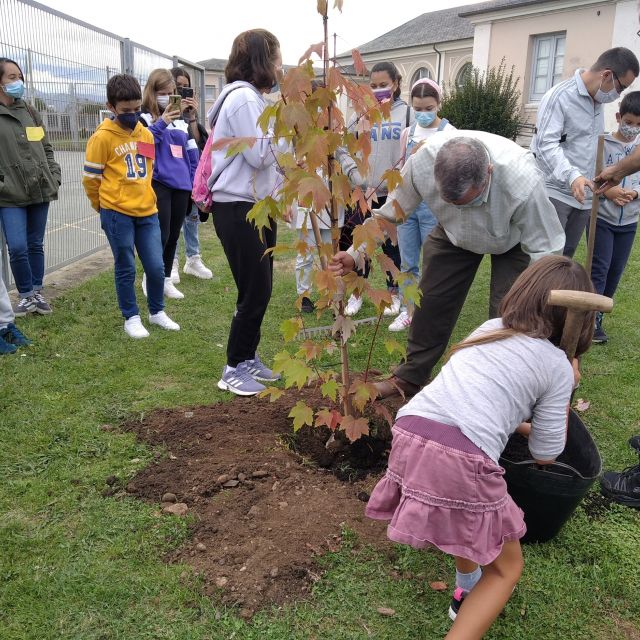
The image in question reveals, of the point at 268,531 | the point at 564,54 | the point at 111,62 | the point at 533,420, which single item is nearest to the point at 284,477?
the point at 268,531

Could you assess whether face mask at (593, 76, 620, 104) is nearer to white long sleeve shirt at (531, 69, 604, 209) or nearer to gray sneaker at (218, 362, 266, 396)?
white long sleeve shirt at (531, 69, 604, 209)

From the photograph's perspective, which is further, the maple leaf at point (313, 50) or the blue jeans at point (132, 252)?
the blue jeans at point (132, 252)

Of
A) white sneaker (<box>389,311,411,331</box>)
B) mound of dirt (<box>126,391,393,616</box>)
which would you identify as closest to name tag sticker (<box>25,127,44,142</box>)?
mound of dirt (<box>126,391,393,616</box>)

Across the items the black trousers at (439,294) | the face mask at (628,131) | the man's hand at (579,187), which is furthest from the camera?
the face mask at (628,131)

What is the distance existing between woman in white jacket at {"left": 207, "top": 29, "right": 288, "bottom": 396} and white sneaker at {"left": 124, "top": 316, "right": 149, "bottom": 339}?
1.55 metres

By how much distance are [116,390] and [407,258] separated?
269 cm

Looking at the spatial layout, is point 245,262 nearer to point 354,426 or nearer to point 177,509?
point 354,426

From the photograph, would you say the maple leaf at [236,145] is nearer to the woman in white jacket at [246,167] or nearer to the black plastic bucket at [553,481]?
the woman in white jacket at [246,167]

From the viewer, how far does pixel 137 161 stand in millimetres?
4812

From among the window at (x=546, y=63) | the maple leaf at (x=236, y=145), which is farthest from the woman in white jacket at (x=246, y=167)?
the window at (x=546, y=63)

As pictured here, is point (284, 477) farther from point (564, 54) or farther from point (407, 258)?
point (564, 54)

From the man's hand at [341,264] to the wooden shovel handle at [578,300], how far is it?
951 millimetres

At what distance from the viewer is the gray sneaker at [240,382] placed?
151 inches

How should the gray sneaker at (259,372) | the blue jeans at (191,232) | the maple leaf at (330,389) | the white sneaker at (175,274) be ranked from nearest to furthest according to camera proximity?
the maple leaf at (330,389), the gray sneaker at (259,372), the white sneaker at (175,274), the blue jeans at (191,232)
